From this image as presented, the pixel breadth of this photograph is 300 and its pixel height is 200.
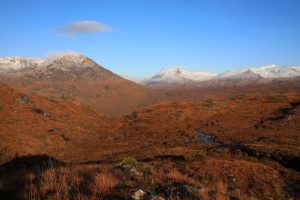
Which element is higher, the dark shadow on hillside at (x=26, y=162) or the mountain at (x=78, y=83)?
the mountain at (x=78, y=83)

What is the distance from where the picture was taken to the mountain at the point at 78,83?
9231 centimetres

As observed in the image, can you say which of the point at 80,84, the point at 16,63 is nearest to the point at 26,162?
the point at 80,84

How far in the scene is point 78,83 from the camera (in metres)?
120

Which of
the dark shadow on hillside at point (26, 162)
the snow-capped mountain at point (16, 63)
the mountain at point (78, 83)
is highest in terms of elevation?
the snow-capped mountain at point (16, 63)

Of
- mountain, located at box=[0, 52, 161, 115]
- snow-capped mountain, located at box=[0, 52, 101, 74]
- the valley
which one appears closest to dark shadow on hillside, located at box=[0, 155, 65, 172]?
the valley

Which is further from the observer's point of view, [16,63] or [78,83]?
[16,63]

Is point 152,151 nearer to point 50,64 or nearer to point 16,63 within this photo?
point 50,64

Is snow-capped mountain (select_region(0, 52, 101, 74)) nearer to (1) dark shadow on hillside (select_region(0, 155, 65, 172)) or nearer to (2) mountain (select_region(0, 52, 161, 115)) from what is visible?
(2) mountain (select_region(0, 52, 161, 115))

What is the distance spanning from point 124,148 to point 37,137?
835 centimetres

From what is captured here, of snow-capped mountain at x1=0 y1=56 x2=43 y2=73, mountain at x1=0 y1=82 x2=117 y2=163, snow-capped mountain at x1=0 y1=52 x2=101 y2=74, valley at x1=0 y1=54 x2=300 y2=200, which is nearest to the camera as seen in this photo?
valley at x1=0 y1=54 x2=300 y2=200

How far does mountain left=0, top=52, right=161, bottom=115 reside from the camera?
92.3 metres

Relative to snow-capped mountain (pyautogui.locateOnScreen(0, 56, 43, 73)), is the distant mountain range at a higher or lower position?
lower

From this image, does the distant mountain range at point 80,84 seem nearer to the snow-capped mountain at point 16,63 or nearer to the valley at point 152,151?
the snow-capped mountain at point 16,63

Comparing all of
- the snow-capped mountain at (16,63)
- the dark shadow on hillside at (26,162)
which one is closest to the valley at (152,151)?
the dark shadow on hillside at (26,162)
